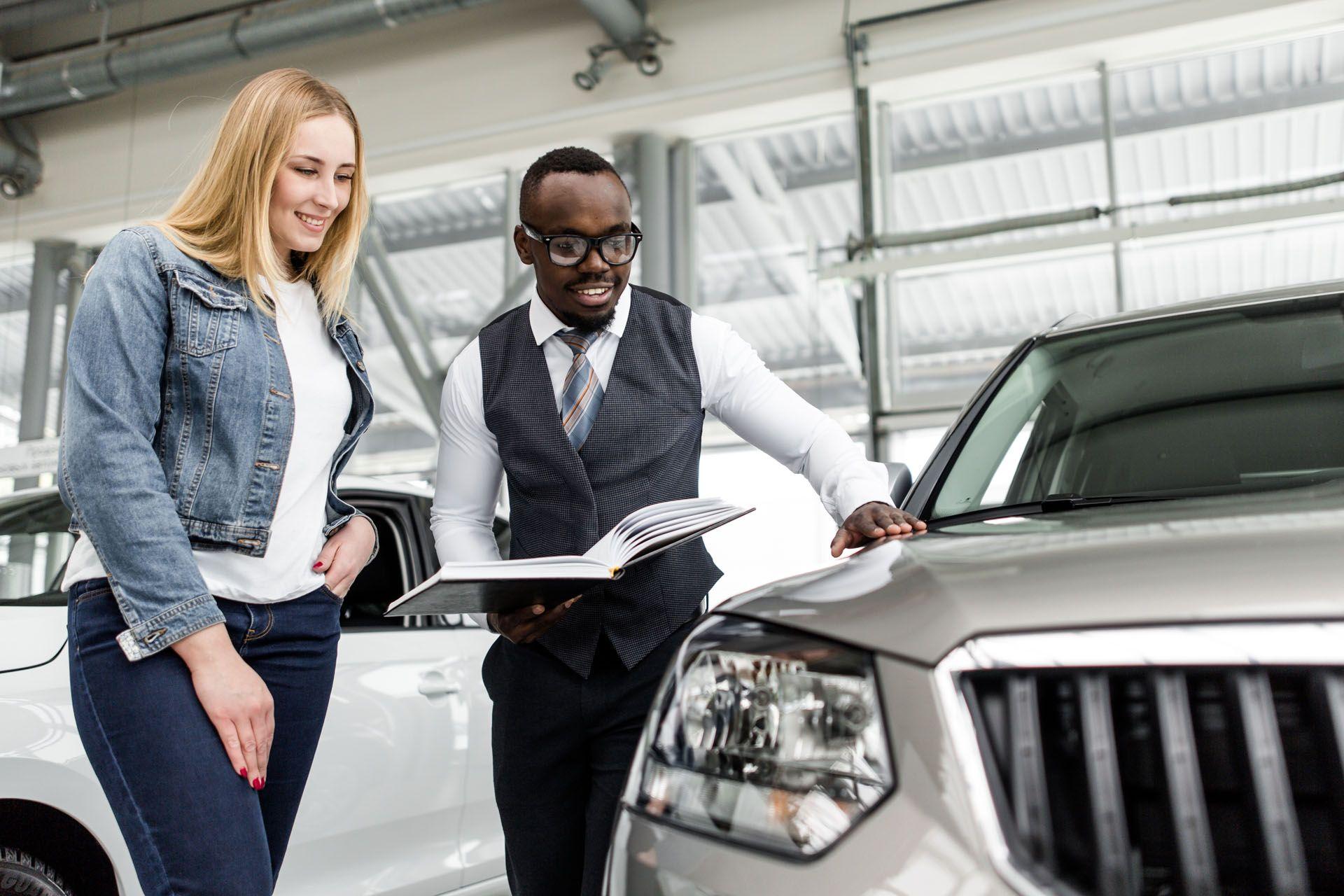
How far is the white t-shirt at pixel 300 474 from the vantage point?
4.55 feet

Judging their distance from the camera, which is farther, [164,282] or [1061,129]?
[1061,129]

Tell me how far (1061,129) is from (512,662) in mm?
6805

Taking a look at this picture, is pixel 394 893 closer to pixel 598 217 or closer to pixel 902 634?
pixel 598 217

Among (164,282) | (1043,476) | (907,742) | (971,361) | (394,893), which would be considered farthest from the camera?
(971,361)

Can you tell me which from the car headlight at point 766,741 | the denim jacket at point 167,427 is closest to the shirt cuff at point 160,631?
the denim jacket at point 167,427

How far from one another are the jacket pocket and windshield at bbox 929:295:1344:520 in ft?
3.32

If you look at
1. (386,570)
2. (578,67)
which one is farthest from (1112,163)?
(386,570)

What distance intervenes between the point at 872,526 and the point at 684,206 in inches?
265

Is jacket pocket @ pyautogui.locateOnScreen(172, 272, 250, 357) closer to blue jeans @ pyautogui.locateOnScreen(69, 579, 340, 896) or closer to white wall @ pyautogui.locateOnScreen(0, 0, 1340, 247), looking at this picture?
blue jeans @ pyautogui.locateOnScreen(69, 579, 340, 896)

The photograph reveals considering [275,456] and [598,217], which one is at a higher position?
[598,217]

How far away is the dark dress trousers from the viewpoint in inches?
64.3

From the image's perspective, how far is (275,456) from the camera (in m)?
1.41

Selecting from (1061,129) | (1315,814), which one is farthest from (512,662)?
(1061,129)

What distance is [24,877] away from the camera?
2016mm
